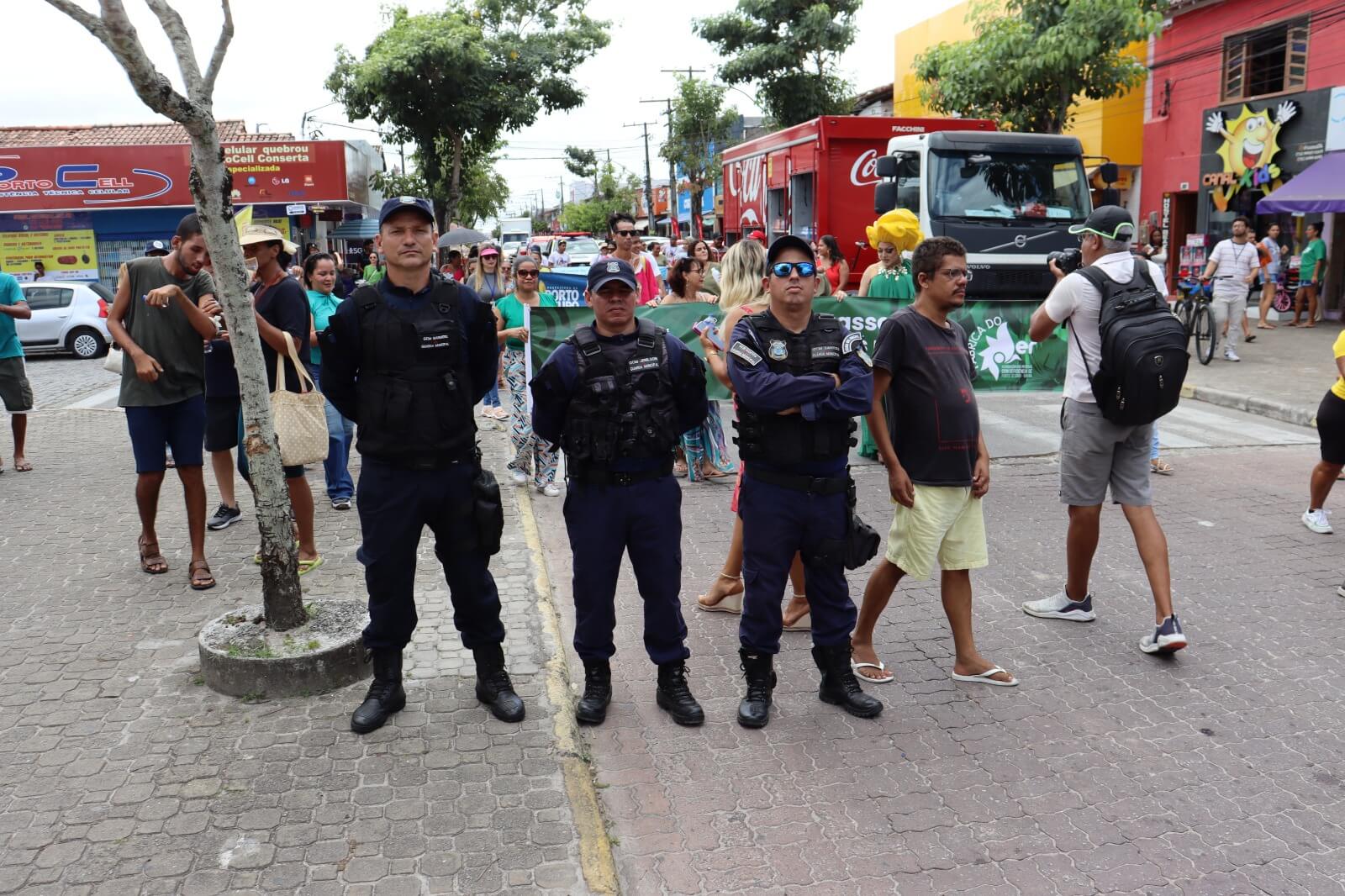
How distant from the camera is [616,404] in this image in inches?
163

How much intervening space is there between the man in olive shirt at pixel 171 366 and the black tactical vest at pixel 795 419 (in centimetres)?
324

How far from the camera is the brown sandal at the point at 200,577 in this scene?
19.2 feet

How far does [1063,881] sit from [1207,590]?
317 cm

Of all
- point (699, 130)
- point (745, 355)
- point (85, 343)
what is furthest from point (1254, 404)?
point (699, 130)

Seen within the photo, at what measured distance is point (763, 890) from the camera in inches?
130

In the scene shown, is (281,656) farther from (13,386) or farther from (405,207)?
(13,386)

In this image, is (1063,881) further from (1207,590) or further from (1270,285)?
(1270,285)

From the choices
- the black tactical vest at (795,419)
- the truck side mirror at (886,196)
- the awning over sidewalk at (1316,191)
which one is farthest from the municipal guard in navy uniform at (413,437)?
the awning over sidewalk at (1316,191)

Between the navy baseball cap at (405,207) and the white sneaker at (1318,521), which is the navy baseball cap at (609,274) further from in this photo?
the white sneaker at (1318,521)

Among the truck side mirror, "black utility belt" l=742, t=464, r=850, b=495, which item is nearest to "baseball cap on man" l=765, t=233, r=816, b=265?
"black utility belt" l=742, t=464, r=850, b=495

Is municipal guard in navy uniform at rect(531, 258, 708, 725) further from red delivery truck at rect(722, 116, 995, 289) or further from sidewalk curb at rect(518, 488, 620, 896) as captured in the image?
red delivery truck at rect(722, 116, 995, 289)

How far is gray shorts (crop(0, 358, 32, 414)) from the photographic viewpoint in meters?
9.06

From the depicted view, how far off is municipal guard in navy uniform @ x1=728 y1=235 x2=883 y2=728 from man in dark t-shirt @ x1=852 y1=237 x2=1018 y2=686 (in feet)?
1.08

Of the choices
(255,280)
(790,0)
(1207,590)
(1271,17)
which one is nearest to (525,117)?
(790,0)
